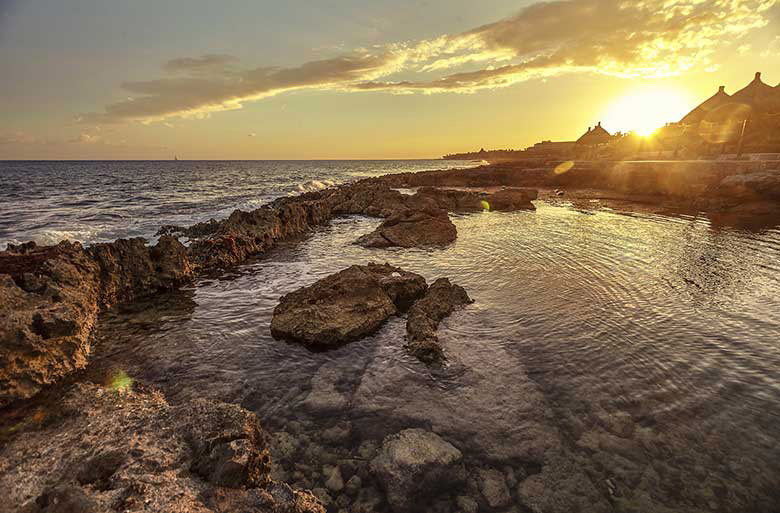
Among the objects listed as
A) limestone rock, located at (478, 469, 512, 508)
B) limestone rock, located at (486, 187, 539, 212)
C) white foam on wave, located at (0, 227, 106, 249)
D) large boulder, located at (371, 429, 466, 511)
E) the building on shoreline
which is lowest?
limestone rock, located at (478, 469, 512, 508)

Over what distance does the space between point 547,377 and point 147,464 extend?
245 inches

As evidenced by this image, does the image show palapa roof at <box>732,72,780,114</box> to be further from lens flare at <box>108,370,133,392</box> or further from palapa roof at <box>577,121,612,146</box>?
lens flare at <box>108,370,133,392</box>

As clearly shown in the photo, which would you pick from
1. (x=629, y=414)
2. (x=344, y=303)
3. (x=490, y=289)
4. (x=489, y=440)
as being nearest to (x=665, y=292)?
(x=490, y=289)

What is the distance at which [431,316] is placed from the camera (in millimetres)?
8719

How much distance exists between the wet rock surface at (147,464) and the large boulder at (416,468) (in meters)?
1.11

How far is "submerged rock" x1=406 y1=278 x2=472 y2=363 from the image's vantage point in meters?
7.24

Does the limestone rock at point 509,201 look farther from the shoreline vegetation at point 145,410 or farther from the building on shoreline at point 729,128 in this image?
the building on shoreline at point 729,128

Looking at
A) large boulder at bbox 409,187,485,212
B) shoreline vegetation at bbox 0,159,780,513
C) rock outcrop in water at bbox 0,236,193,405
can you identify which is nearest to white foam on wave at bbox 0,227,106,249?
shoreline vegetation at bbox 0,159,780,513

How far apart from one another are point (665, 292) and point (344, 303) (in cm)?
948

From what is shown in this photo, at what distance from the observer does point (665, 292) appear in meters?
10.5

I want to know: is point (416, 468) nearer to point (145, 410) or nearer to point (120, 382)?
point (145, 410)

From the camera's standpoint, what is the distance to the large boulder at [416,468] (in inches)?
168

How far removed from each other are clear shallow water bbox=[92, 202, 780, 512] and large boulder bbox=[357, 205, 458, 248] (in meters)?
5.01

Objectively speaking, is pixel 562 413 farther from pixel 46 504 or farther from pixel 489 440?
pixel 46 504
